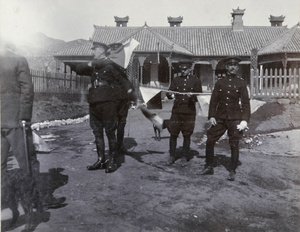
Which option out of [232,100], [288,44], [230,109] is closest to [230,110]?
[230,109]

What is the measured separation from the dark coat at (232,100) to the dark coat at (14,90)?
9.74ft

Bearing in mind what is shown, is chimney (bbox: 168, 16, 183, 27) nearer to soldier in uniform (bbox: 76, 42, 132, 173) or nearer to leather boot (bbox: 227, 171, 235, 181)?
soldier in uniform (bbox: 76, 42, 132, 173)

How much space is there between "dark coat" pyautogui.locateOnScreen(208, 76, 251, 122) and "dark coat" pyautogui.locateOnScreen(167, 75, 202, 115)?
65 cm

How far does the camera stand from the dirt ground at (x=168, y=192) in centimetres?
362

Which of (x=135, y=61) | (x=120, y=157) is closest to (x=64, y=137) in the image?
(x=120, y=157)

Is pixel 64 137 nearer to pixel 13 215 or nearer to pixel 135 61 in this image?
pixel 13 215

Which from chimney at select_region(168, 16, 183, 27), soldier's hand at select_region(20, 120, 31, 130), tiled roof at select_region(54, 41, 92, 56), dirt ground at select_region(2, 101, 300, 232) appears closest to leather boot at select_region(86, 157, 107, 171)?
dirt ground at select_region(2, 101, 300, 232)

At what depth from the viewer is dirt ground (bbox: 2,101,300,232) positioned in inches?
142

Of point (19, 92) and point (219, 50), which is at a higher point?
point (219, 50)

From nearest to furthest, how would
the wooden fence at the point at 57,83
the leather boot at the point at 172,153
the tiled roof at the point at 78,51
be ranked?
the leather boot at the point at 172,153 → the wooden fence at the point at 57,83 → the tiled roof at the point at 78,51

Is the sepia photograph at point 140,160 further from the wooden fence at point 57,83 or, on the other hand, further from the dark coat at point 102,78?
the wooden fence at point 57,83

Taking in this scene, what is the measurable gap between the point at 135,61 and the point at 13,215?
22.4m

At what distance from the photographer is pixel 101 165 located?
5.60 metres

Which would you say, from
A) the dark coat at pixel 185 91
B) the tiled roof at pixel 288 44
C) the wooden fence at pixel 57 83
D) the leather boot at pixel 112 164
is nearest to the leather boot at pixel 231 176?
the dark coat at pixel 185 91
